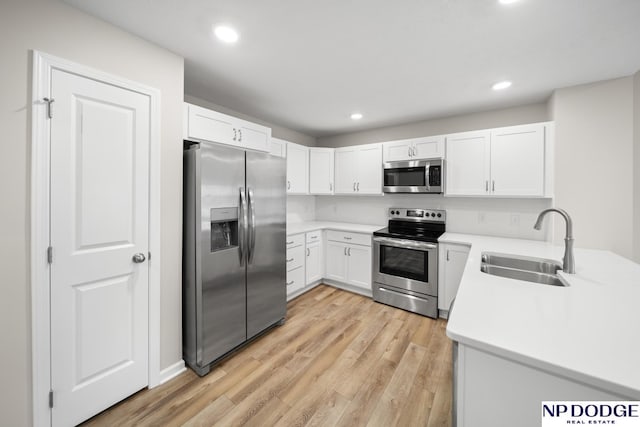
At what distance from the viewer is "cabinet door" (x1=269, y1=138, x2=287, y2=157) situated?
10.8ft

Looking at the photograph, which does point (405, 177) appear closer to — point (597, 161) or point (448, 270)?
point (448, 270)

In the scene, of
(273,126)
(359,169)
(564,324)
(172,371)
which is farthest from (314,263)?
(564,324)

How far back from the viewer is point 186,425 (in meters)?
1.49

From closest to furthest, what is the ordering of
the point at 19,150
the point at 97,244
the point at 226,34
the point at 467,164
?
the point at 19,150, the point at 97,244, the point at 226,34, the point at 467,164

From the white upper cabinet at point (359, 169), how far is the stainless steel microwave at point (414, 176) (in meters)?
0.16

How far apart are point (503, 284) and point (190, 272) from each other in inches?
84.0

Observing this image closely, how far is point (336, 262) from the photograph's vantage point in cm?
367

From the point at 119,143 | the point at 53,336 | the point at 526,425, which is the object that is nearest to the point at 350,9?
the point at 119,143

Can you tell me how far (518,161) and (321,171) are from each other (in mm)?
2527

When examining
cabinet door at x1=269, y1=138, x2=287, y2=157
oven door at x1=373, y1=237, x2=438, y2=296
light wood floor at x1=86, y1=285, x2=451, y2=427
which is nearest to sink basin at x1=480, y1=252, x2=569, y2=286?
oven door at x1=373, y1=237, x2=438, y2=296

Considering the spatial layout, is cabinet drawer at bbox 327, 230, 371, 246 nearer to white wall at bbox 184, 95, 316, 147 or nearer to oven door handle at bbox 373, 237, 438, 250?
oven door handle at bbox 373, 237, 438, 250

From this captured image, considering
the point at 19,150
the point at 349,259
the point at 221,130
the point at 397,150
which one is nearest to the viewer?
the point at 19,150

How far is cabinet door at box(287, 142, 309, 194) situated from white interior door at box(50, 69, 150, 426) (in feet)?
6.66

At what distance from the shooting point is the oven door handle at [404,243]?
9.46ft
